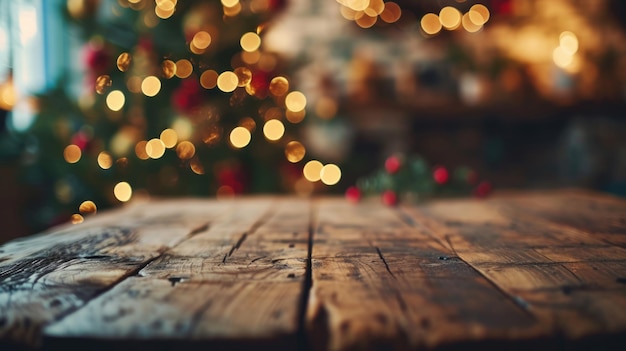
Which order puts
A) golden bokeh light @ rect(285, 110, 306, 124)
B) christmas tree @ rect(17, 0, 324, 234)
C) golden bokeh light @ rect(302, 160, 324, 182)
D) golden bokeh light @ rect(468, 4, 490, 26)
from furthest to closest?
golden bokeh light @ rect(468, 4, 490, 26) < golden bokeh light @ rect(302, 160, 324, 182) < golden bokeh light @ rect(285, 110, 306, 124) < christmas tree @ rect(17, 0, 324, 234)

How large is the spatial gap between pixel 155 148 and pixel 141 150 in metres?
0.07

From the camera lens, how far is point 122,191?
2.19 metres

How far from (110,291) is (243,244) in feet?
0.90

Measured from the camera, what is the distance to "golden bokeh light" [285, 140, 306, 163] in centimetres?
233

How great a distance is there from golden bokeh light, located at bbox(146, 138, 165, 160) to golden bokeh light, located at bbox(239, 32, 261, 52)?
614 millimetres

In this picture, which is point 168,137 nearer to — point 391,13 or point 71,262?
point 71,262

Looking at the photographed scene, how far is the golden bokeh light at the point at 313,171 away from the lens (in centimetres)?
256

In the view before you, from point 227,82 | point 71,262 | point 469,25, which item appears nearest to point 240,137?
point 227,82

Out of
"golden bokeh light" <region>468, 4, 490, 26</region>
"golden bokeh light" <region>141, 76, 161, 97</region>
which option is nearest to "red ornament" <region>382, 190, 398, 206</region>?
"golden bokeh light" <region>141, 76, 161, 97</region>

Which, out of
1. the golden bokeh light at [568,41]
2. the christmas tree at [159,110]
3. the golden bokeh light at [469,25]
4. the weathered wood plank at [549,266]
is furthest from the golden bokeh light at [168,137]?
the golden bokeh light at [568,41]

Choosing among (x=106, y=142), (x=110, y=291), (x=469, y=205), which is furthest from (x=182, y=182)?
(x=110, y=291)

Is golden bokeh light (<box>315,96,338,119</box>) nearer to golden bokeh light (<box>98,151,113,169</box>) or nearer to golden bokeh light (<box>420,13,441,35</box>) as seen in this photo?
golden bokeh light (<box>420,13,441,35</box>)

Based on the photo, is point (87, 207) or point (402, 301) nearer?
point (402, 301)

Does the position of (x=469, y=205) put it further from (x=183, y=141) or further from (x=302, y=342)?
(x=183, y=141)
